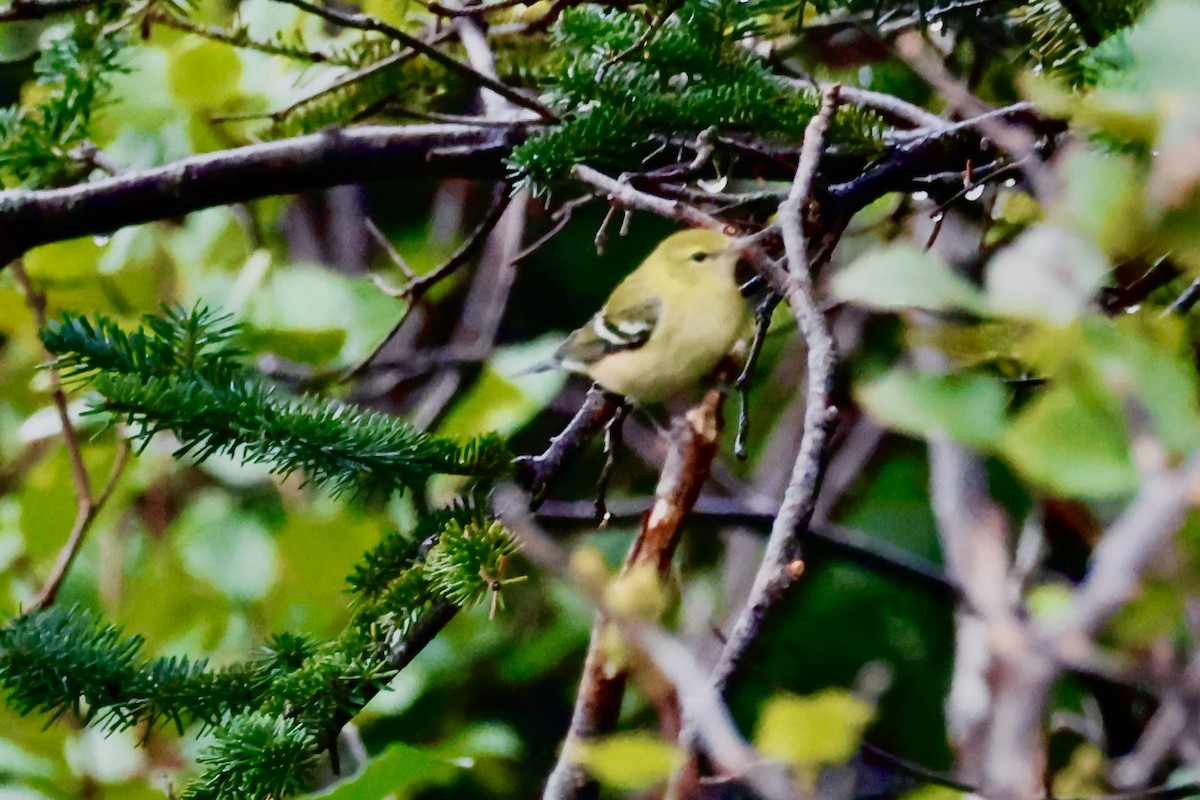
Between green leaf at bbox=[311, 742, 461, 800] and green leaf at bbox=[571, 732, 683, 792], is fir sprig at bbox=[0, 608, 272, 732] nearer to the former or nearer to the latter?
green leaf at bbox=[311, 742, 461, 800]

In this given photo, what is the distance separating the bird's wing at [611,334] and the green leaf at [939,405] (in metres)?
0.64

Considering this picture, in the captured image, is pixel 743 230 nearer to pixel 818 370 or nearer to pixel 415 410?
pixel 818 370

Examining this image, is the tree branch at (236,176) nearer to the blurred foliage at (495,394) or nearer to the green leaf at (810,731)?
the blurred foliage at (495,394)

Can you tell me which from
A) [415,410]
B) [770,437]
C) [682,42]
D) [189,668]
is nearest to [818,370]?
[682,42]

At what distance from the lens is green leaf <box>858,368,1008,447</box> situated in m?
0.26

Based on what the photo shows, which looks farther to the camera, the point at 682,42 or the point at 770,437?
the point at 770,437

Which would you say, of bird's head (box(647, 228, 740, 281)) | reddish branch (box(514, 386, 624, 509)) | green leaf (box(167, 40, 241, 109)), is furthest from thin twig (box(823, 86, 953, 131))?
green leaf (box(167, 40, 241, 109))

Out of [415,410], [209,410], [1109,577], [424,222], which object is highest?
[1109,577]

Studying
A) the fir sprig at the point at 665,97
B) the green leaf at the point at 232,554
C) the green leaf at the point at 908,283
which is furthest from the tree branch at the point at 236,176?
the green leaf at the point at 232,554

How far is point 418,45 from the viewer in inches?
25.8

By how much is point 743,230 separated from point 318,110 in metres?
0.39

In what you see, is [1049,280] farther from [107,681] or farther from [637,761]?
[107,681]

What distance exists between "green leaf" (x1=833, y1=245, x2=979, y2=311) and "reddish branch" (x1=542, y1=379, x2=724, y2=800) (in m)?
0.34

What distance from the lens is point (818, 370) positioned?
36 centimetres
